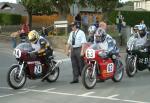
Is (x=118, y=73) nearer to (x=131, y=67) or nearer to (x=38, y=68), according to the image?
(x=131, y=67)

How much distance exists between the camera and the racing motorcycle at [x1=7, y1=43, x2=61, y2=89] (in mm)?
13180

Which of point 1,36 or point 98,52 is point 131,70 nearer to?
point 98,52

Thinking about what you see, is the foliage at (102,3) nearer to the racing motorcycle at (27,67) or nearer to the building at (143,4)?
the racing motorcycle at (27,67)

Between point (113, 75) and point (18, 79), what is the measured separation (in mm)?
2782

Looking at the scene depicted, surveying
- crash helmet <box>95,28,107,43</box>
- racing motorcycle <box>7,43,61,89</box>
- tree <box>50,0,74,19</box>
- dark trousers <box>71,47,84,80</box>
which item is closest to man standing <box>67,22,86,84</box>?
dark trousers <box>71,47,84,80</box>

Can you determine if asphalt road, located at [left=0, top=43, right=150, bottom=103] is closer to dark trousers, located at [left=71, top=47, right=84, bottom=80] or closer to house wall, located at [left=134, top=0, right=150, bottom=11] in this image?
dark trousers, located at [left=71, top=47, right=84, bottom=80]

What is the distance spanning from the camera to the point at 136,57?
16266 millimetres

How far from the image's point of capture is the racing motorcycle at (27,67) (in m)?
13.2

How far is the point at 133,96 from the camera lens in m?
12.1

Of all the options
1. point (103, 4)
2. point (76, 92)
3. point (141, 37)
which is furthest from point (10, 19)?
point (76, 92)

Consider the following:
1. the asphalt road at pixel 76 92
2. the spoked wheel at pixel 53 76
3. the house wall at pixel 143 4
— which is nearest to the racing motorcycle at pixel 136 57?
the asphalt road at pixel 76 92

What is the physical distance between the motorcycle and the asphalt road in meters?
0.26

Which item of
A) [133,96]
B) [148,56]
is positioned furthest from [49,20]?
[133,96]

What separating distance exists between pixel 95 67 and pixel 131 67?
9.47ft
